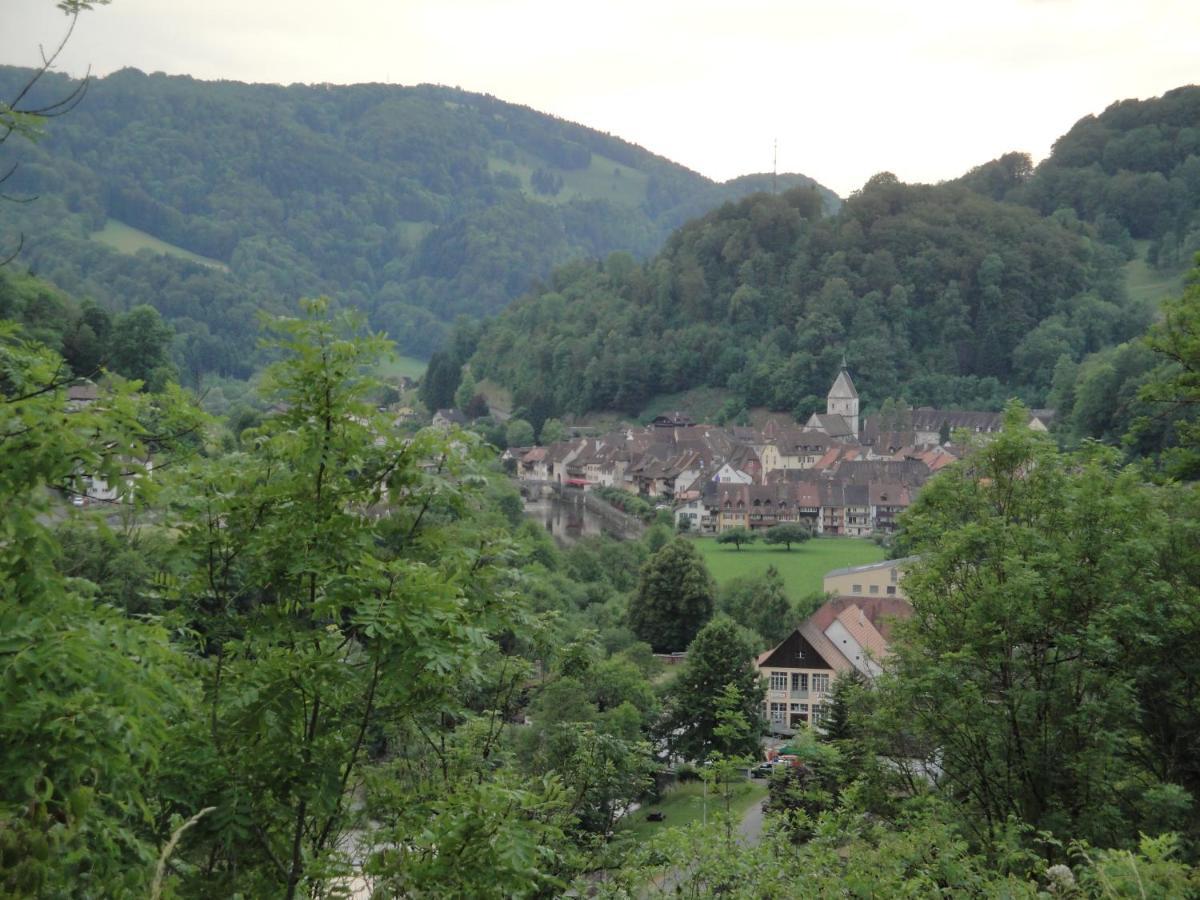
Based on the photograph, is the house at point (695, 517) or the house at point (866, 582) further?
the house at point (695, 517)

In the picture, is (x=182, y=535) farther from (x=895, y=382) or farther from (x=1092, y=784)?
(x=895, y=382)

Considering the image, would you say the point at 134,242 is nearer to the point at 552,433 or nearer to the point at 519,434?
the point at 519,434

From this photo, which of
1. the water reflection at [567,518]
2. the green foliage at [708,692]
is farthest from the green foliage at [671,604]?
the water reflection at [567,518]

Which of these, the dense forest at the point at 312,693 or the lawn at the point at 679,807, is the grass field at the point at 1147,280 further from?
the dense forest at the point at 312,693

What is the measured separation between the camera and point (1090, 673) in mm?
8977

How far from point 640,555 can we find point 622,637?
1369cm

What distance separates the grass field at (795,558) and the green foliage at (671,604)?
839 cm

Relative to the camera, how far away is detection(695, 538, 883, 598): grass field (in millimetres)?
46031

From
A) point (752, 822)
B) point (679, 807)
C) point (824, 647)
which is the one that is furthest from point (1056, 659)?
point (824, 647)

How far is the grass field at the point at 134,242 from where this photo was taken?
15188cm

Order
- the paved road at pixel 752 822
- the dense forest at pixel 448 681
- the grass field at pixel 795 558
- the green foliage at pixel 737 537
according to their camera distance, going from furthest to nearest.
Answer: the green foliage at pixel 737 537, the grass field at pixel 795 558, the paved road at pixel 752 822, the dense forest at pixel 448 681

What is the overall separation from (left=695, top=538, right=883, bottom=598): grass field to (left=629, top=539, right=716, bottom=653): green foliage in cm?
839

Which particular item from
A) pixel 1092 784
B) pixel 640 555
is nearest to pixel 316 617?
pixel 1092 784

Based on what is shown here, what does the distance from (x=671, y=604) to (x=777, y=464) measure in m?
44.9
